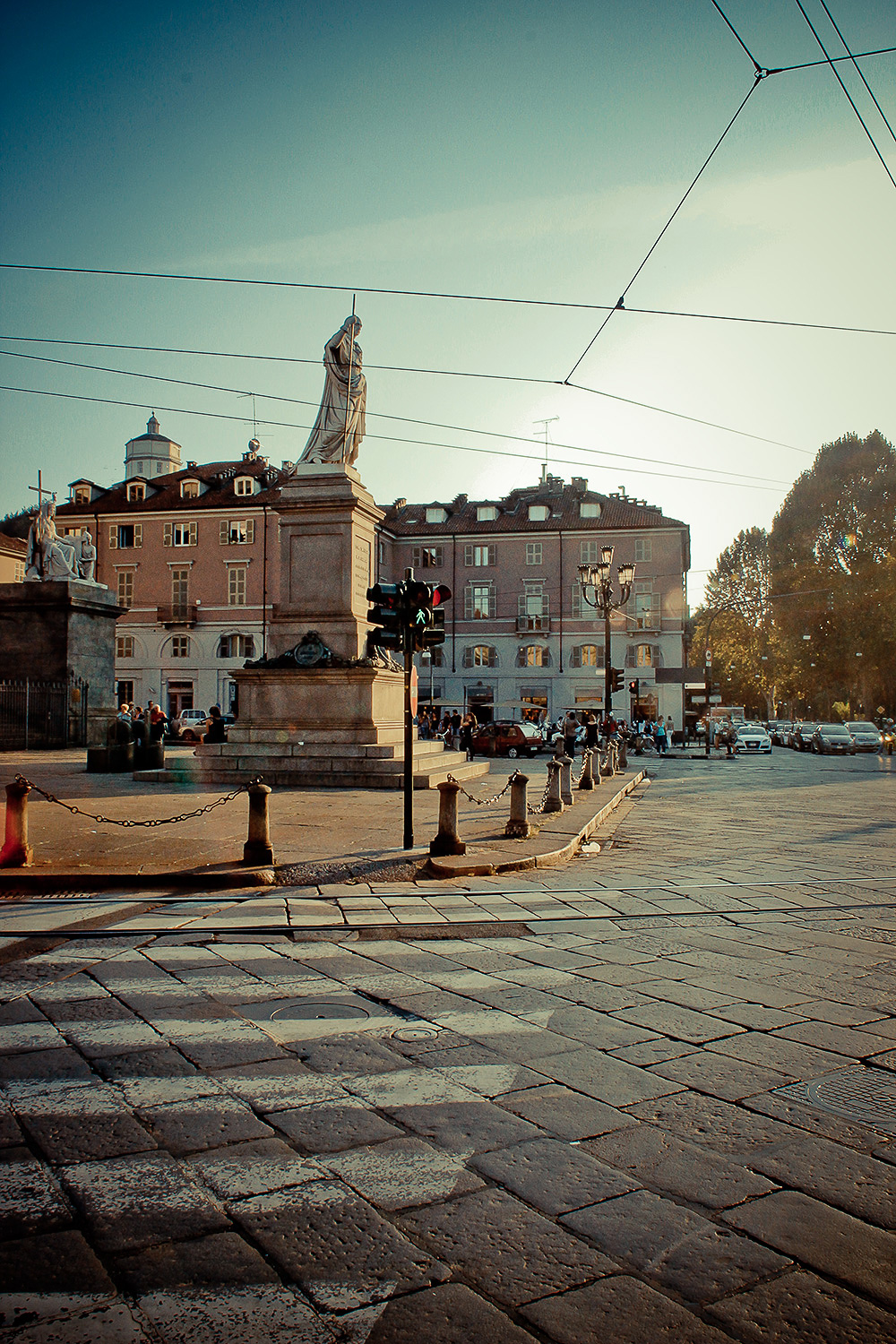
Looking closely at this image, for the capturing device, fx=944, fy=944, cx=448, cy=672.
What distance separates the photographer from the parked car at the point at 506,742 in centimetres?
3425

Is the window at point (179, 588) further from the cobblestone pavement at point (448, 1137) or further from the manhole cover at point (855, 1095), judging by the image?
the manhole cover at point (855, 1095)

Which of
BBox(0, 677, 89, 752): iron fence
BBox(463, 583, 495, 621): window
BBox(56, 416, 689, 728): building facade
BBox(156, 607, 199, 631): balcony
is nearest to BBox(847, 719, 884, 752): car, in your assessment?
BBox(56, 416, 689, 728): building facade

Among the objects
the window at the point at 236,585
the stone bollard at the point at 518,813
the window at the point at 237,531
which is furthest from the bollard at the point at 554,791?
the window at the point at 237,531

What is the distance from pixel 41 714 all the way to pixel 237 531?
86.9 feet

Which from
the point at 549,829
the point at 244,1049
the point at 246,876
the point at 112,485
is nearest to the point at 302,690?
the point at 549,829

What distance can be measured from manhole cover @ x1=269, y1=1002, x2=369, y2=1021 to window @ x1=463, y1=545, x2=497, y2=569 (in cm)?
4986

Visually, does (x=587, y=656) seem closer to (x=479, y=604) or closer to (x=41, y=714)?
(x=479, y=604)

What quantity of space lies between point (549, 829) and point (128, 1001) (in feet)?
23.1

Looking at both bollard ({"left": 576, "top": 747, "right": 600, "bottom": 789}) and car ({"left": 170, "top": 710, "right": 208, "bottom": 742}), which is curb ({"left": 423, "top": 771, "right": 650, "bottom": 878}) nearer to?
bollard ({"left": 576, "top": 747, "right": 600, "bottom": 789})

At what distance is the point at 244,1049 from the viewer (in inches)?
158

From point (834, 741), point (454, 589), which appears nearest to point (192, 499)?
point (454, 589)

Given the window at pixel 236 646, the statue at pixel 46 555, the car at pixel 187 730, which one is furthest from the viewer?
the window at pixel 236 646

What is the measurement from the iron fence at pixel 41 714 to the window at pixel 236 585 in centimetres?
2436

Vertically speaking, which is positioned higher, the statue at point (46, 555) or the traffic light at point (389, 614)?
the statue at point (46, 555)
